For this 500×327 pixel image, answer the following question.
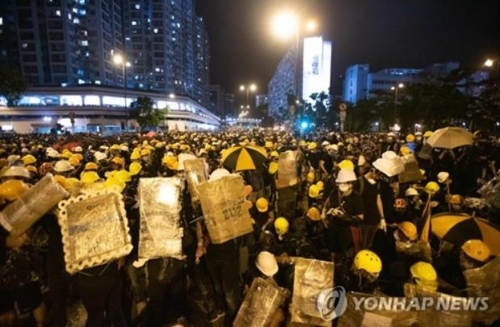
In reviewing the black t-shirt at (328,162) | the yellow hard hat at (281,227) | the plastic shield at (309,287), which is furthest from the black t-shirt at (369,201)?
the black t-shirt at (328,162)

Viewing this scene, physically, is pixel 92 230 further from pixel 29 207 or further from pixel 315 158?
pixel 315 158

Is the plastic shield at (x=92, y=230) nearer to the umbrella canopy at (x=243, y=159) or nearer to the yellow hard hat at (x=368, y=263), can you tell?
the yellow hard hat at (x=368, y=263)

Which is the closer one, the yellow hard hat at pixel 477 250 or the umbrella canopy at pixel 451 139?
the yellow hard hat at pixel 477 250

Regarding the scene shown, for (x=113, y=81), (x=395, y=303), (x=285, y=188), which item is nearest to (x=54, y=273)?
(x=395, y=303)

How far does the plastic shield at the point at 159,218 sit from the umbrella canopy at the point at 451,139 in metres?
7.44

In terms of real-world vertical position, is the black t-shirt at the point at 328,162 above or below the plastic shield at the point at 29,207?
below

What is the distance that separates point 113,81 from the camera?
101188 mm

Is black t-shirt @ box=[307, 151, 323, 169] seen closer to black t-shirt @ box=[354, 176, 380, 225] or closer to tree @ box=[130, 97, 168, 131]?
black t-shirt @ box=[354, 176, 380, 225]

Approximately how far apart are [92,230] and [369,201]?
4139 mm

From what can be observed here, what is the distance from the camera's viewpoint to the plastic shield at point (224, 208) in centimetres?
413

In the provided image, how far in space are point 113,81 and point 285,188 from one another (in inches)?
4138

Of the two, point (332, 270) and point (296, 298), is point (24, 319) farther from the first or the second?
point (332, 270)

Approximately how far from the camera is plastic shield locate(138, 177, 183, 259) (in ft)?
13.5

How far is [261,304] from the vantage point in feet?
13.4
